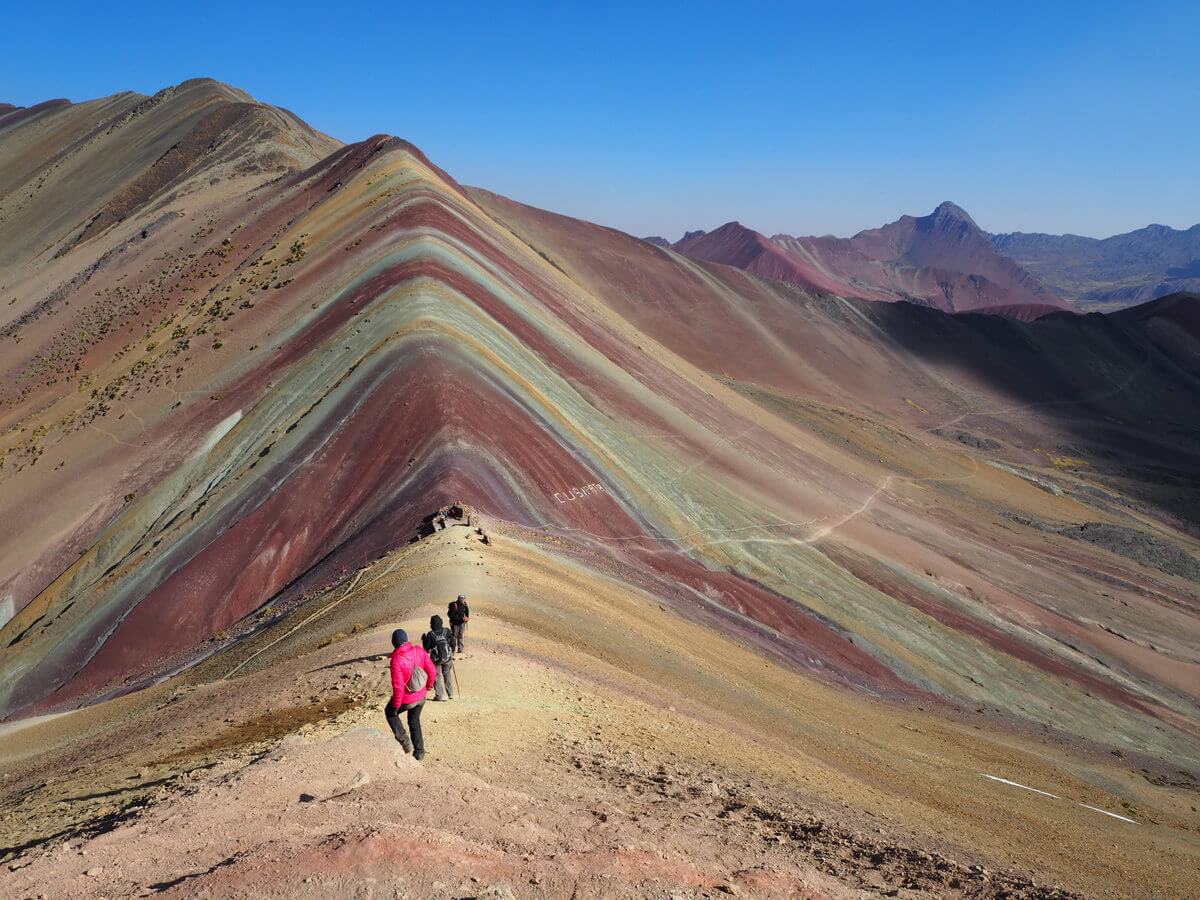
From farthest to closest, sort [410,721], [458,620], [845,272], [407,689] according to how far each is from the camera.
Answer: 1. [845,272]
2. [458,620]
3. [410,721]
4. [407,689]

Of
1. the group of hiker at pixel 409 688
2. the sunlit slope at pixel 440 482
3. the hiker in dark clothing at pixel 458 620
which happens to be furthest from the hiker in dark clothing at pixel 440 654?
Answer: the sunlit slope at pixel 440 482

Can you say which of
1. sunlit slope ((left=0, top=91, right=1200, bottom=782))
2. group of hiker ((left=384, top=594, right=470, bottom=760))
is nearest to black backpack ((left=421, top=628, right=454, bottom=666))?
group of hiker ((left=384, top=594, right=470, bottom=760))

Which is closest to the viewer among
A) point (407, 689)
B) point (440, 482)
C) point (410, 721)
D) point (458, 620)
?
point (407, 689)

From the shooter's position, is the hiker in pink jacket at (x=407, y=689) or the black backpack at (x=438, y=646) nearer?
the hiker in pink jacket at (x=407, y=689)

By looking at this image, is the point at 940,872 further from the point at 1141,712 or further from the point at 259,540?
the point at 1141,712

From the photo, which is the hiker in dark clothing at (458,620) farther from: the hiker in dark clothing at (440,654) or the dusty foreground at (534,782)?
the hiker in dark clothing at (440,654)

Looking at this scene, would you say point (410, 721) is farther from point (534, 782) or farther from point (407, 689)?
point (534, 782)

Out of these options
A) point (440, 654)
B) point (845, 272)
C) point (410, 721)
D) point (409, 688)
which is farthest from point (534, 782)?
point (845, 272)

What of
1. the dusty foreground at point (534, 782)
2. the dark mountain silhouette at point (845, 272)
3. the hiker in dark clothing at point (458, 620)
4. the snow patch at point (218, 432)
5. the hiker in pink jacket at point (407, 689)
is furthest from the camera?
the dark mountain silhouette at point (845, 272)
